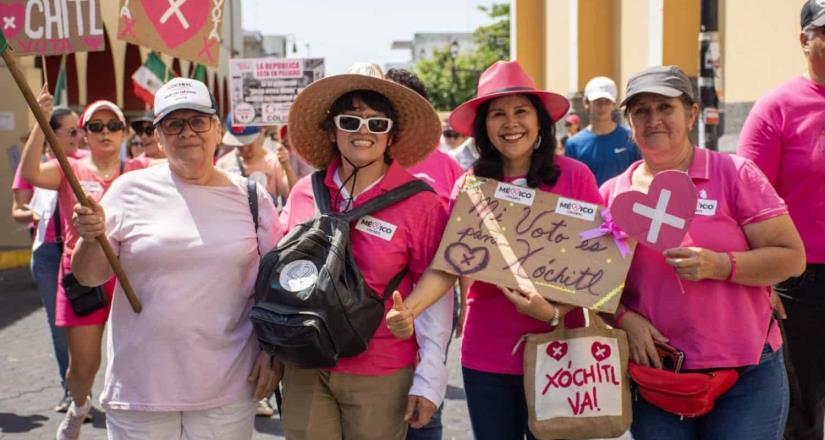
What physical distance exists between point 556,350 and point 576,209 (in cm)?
49

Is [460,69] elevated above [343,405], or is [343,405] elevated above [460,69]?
[460,69]

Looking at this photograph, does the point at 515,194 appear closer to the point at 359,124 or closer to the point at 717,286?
the point at 359,124

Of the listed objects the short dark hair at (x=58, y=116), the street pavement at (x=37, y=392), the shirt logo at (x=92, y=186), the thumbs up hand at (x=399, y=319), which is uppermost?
the short dark hair at (x=58, y=116)

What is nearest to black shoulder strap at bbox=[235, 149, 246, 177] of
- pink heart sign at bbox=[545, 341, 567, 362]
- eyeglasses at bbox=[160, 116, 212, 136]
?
eyeglasses at bbox=[160, 116, 212, 136]

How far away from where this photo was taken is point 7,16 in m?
5.26

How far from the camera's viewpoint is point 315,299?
10.0ft

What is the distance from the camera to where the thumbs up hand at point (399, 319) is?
3.01m

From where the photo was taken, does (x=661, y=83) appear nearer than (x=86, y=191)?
Yes

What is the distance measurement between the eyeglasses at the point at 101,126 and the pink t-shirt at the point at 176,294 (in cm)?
Result: 233

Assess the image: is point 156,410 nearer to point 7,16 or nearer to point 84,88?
point 7,16

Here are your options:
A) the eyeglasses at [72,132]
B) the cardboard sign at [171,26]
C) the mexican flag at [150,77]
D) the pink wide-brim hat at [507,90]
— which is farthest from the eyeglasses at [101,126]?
the mexican flag at [150,77]

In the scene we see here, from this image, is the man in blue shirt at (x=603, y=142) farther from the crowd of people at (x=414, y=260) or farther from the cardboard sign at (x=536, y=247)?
the cardboard sign at (x=536, y=247)

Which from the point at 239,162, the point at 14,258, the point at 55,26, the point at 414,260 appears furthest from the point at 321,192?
the point at 14,258

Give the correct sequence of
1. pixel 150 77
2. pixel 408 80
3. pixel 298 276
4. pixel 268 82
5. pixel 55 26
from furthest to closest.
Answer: pixel 150 77
pixel 268 82
pixel 55 26
pixel 408 80
pixel 298 276
